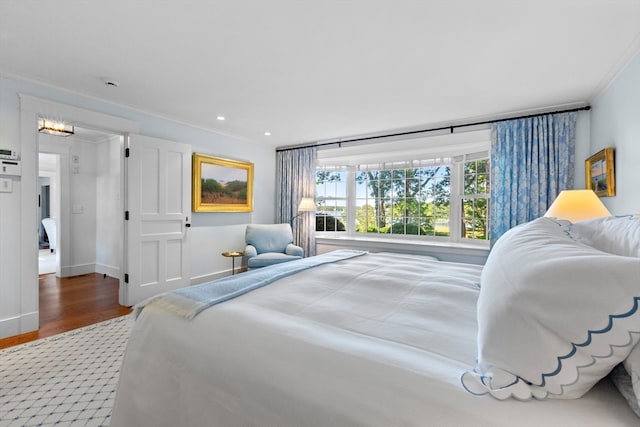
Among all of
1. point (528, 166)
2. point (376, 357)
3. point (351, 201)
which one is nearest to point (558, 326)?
point (376, 357)

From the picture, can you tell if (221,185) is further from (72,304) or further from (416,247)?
(416,247)

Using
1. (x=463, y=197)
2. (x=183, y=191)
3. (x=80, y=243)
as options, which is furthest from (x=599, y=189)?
(x=80, y=243)

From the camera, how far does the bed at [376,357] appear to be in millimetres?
684

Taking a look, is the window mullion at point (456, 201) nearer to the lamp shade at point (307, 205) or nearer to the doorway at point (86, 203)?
the lamp shade at point (307, 205)

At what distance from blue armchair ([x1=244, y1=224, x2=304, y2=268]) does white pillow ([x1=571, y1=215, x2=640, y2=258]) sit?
3.33 m

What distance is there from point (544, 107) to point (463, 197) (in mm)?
1409

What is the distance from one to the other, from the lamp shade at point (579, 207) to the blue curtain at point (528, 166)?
0.97 meters

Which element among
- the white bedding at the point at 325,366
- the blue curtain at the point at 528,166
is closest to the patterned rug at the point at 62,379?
the white bedding at the point at 325,366

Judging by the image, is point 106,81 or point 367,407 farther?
point 106,81

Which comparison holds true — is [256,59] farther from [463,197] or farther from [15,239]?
[463,197]

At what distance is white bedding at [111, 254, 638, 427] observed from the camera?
72 cm

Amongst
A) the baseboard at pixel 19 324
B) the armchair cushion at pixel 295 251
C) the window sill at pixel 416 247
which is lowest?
the baseboard at pixel 19 324

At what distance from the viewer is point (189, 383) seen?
3.73 feet

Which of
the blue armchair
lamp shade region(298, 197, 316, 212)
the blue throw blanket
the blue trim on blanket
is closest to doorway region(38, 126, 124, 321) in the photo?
the blue armchair
